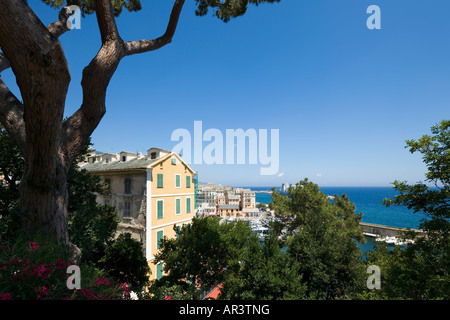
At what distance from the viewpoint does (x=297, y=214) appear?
1831cm

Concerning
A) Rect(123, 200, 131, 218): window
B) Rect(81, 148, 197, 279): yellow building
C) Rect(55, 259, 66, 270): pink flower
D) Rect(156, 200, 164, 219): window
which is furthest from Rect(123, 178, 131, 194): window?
Rect(55, 259, 66, 270): pink flower

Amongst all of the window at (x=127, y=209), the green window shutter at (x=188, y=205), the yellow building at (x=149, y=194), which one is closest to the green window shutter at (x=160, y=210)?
the yellow building at (x=149, y=194)

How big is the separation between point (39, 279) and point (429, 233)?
952cm

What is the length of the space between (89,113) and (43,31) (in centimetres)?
193

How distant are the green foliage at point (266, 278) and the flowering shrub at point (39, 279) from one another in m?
5.51

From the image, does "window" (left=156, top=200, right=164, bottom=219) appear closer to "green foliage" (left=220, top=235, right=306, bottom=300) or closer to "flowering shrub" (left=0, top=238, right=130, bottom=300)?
"green foliage" (left=220, top=235, right=306, bottom=300)

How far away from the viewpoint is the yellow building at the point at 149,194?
52.5ft

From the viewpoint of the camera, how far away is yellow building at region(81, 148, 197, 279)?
16.0 meters

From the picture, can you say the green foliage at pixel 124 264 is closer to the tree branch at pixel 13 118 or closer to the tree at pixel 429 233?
the tree branch at pixel 13 118

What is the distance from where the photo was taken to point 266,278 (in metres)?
7.12

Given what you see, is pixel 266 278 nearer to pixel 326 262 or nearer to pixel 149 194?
pixel 326 262

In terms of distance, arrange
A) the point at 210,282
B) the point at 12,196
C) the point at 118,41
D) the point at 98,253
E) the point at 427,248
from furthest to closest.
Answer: the point at 98,253 < the point at 210,282 < the point at 12,196 < the point at 427,248 < the point at 118,41
